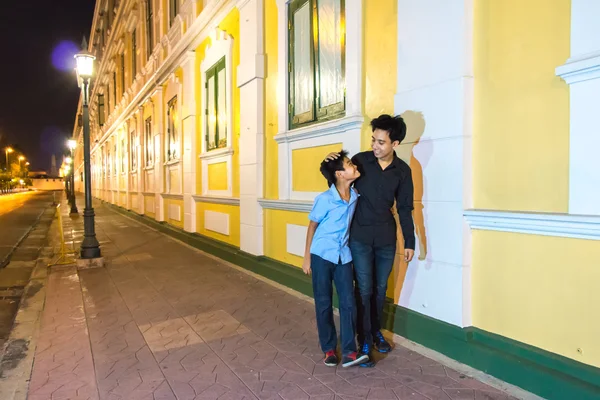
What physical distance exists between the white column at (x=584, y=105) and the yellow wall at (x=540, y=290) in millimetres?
320

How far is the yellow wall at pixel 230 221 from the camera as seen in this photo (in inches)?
337

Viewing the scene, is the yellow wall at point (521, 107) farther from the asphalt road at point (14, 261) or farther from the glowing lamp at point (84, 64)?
the glowing lamp at point (84, 64)

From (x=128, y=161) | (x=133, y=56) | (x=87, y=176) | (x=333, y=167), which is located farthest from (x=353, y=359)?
(x=128, y=161)

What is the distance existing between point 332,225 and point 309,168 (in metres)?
2.67

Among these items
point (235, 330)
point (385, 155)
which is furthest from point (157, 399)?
point (385, 155)

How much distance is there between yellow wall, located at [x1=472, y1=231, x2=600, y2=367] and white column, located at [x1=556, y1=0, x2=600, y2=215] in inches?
12.6

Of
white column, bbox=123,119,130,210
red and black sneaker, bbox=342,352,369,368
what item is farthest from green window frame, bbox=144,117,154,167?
red and black sneaker, bbox=342,352,369,368

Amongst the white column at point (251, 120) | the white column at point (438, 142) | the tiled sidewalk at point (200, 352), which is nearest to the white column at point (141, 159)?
the white column at point (251, 120)

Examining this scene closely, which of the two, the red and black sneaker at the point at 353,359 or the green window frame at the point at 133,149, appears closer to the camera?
the red and black sneaker at the point at 353,359

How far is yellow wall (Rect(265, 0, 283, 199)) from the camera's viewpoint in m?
7.09

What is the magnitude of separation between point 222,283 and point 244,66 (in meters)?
3.80

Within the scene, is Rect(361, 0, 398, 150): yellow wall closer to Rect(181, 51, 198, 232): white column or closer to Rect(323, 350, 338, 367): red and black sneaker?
Rect(323, 350, 338, 367): red and black sneaker

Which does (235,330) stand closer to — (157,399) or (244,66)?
(157,399)

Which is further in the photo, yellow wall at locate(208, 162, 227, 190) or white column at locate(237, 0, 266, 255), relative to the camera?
yellow wall at locate(208, 162, 227, 190)
